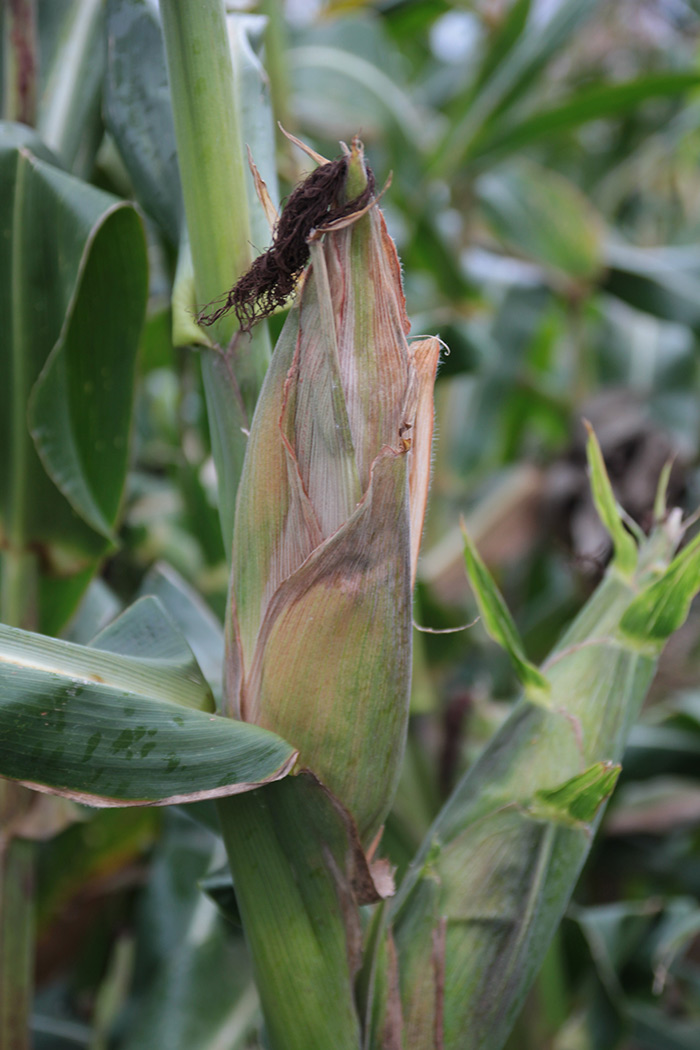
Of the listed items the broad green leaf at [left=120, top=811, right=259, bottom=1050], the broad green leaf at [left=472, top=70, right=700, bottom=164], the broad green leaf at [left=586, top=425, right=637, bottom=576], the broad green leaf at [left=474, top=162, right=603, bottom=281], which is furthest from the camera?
the broad green leaf at [left=474, top=162, right=603, bottom=281]

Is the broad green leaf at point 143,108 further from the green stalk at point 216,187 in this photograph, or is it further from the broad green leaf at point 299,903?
the broad green leaf at point 299,903

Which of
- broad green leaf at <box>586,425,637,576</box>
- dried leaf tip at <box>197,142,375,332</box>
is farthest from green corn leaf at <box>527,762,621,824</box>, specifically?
dried leaf tip at <box>197,142,375,332</box>

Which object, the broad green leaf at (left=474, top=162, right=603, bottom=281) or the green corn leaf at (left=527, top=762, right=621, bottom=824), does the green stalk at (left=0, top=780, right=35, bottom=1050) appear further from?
the broad green leaf at (left=474, top=162, right=603, bottom=281)

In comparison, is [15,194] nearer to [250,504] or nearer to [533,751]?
[250,504]

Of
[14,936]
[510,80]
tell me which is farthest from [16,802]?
[510,80]

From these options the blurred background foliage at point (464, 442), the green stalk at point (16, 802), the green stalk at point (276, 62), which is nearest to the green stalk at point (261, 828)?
the blurred background foliage at point (464, 442)

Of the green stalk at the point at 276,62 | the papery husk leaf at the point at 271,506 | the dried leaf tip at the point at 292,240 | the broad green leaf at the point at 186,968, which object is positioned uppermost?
the green stalk at the point at 276,62
